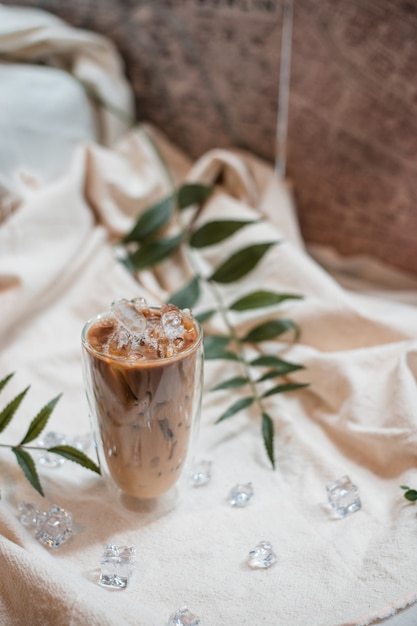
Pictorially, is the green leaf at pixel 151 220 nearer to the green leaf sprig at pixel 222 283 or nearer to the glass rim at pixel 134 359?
the green leaf sprig at pixel 222 283

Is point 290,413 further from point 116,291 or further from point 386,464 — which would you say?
point 116,291

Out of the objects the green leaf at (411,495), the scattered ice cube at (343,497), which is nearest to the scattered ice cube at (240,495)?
the scattered ice cube at (343,497)

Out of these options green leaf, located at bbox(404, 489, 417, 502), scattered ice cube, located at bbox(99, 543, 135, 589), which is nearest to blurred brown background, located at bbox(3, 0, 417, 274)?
green leaf, located at bbox(404, 489, 417, 502)

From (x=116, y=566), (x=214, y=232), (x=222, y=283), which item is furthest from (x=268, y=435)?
(x=214, y=232)

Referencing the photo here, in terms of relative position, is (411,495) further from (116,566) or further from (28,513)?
(28,513)

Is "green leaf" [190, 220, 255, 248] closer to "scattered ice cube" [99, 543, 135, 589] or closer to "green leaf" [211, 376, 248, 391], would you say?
"green leaf" [211, 376, 248, 391]

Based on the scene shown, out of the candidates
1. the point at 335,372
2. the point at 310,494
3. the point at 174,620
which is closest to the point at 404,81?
the point at 335,372
